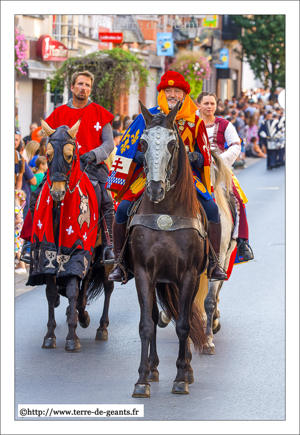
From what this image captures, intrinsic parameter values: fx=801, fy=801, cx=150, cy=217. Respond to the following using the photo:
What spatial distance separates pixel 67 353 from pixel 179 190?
2.29 m

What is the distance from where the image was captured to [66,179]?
7.23 m

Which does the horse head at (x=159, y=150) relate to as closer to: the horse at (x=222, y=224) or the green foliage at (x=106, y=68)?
the horse at (x=222, y=224)

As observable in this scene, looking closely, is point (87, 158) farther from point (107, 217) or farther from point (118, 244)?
point (118, 244)

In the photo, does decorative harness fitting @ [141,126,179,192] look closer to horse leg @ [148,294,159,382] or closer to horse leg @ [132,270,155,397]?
horse leg @ [132,270,155,397]

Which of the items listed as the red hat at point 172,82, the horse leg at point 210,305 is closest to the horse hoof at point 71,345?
the horse leg at point 210,305

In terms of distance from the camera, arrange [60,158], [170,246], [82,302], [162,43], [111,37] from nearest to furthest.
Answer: [170,246] → [60,158] → [82,302] → [111,37] → [162,43]

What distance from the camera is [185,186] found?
20.3 feet

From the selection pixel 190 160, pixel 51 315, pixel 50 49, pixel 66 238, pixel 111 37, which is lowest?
pixel 51 315

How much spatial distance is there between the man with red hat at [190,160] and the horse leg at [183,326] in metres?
0.63

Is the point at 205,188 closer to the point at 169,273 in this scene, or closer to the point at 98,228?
the point at 169,273

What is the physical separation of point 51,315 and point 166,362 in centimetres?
131

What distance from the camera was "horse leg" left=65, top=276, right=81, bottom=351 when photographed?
7629 mm

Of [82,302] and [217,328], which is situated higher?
[82,302]

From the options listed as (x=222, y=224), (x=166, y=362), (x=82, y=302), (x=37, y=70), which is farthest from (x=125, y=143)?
(x=37, y=70)
